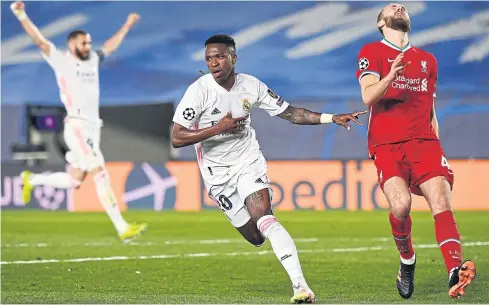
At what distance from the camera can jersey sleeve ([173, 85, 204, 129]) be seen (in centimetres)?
842

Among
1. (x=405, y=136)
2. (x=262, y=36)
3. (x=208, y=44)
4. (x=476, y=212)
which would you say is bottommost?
(x=476, y=212)

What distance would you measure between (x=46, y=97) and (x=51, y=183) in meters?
13.5

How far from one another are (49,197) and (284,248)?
15.1 m

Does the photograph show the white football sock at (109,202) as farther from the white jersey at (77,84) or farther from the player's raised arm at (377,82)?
the player's raised arm at (377,82)

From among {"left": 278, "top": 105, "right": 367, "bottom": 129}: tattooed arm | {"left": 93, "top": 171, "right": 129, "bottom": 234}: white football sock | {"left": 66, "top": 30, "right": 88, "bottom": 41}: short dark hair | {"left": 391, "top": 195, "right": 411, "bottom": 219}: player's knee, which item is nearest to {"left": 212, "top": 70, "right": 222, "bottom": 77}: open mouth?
{"left": 278, "top": 105, "right": 367, "bottom": 129}: tattooed arm

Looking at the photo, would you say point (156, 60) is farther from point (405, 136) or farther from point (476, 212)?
point (405, 136)

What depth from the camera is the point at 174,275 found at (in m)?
10.2

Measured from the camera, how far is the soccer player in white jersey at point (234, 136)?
27.1 ft

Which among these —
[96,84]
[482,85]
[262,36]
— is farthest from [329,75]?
[96,84]

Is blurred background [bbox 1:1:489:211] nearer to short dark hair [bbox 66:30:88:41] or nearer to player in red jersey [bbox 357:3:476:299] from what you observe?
short dark hair [bbox 66:30:88:41]

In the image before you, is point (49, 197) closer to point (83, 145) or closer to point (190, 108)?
point (83, 145)

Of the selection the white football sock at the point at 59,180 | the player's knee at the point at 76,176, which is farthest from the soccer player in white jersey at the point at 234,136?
the white football sock at the point at 59,180

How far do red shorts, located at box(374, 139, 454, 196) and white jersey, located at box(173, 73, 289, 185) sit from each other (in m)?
1.01

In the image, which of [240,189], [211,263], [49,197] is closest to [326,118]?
[240,189]
